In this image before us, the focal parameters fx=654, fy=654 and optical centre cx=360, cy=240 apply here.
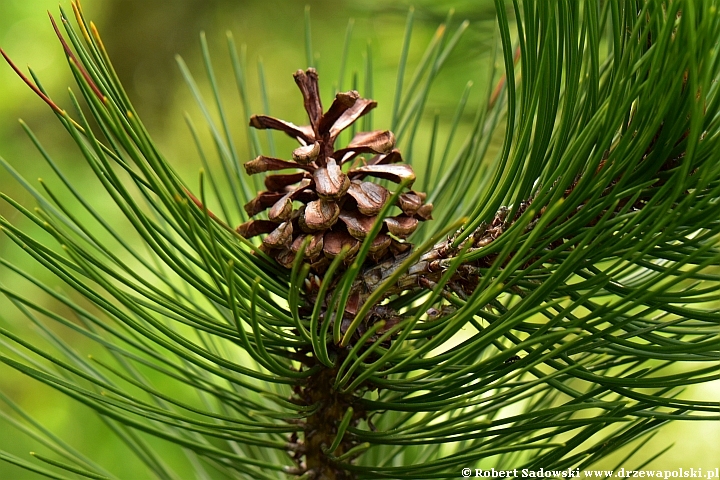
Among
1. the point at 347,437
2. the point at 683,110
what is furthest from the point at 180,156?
the point at 683,110

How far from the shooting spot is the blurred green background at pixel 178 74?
2.82ft

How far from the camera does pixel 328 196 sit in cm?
27

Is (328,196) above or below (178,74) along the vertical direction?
below

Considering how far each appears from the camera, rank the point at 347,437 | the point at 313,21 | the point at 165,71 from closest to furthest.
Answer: the point at 347,437, the point at 313,21, the point at 165,71

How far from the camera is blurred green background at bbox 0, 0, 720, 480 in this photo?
2.82 feet

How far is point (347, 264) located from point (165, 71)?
4.22 ft

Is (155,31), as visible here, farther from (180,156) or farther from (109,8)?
(180,156)

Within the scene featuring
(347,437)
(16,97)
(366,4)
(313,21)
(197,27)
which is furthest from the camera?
(197,27)

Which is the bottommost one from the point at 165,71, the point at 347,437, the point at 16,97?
the point at 347,437

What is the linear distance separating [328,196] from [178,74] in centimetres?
120

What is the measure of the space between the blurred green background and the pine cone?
1.19 feet

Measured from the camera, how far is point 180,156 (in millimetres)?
1327

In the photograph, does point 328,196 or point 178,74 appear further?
point 178,74

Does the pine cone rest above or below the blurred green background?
below
